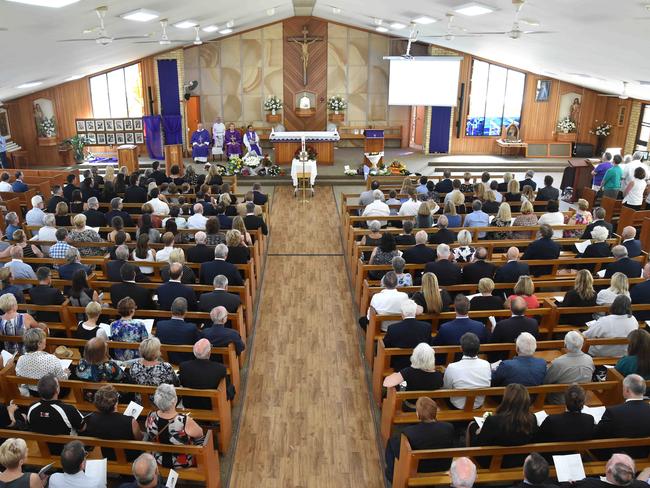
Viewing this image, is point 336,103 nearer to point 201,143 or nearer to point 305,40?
point 305,40

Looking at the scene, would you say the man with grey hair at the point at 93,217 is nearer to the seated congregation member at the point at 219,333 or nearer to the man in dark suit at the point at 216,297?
the man in dark suit at the point at 216,297

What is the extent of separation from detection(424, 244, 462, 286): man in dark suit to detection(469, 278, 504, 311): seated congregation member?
0.76 metres

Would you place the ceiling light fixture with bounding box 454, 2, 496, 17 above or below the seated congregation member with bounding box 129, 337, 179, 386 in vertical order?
above

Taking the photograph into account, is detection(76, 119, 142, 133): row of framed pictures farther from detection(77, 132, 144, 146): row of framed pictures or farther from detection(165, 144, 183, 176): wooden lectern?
detection(165, 144, 183, 176): wooden lectern

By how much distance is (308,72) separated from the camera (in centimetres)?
1791

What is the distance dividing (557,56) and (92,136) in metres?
12.7

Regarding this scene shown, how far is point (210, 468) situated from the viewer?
3982 mm

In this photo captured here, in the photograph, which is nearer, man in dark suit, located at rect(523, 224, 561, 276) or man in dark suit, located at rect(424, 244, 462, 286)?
man in dark suit, located at rect(424, 244, 462, 286)

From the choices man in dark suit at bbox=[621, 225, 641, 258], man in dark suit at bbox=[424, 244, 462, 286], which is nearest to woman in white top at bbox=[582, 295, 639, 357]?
man in dark suit at bbox=[424, 244, 462, 286]

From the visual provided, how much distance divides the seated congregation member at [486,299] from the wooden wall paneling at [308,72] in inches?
534

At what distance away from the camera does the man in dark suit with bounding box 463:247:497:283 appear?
255 inches

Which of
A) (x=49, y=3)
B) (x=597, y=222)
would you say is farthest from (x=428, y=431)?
(x=49, y=3)

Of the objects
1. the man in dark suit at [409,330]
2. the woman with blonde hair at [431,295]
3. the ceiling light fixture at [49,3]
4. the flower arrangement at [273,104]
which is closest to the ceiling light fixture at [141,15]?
the ceiling light fixture at [49,3]

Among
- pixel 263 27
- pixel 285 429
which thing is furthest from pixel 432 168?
pixel 285 429
